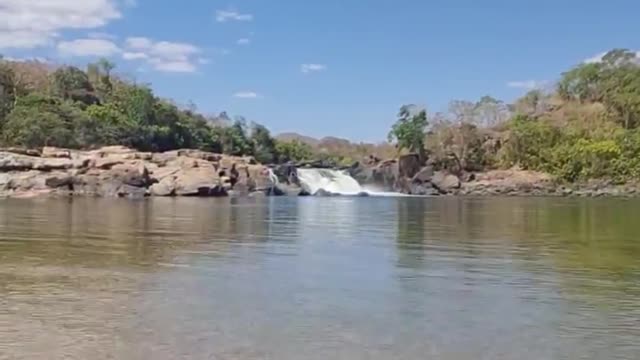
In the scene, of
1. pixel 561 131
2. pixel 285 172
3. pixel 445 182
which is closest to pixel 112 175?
pixel 285 172

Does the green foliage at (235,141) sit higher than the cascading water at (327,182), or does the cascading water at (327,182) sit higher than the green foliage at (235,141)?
the green foliage at (235,141)

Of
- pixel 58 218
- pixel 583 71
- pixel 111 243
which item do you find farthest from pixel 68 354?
pixel 583 71

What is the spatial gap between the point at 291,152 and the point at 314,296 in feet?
473

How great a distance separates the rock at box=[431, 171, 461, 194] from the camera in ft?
396

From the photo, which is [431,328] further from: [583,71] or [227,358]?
[583,71]

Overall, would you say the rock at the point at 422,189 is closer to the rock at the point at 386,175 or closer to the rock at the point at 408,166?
the rock at the point at 386,175

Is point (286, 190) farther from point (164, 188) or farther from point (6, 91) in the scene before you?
point (6, 91)

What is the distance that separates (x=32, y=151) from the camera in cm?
9288

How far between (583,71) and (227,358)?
158359 millimetres

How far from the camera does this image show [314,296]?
59.7ft

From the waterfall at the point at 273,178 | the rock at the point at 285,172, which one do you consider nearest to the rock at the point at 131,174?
the waterfall at the point at 273,178

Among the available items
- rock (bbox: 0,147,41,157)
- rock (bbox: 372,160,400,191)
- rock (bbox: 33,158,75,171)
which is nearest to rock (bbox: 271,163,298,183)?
rock (bbox: 372,160,400,191)

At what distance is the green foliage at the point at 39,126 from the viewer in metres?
101

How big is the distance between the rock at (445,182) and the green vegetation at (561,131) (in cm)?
814
